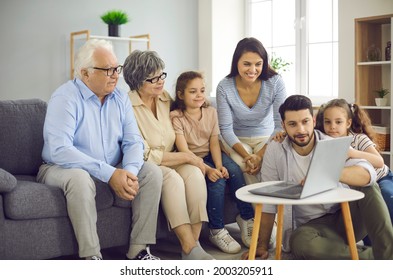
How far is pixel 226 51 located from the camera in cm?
563

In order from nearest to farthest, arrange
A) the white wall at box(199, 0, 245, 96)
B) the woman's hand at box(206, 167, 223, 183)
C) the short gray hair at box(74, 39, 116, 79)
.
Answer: the short gray hair at box(74, 39, 116, 79) < the woman's hand at box(206, 167, 223, 183) < the white wall at box(199, 0, 245, 96)

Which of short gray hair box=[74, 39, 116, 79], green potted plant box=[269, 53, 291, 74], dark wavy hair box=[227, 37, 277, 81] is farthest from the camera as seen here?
green potted plant box=[269, 53, 291, 74]

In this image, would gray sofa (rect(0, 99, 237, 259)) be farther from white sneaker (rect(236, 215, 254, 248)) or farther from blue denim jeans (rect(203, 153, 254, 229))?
white sneaker (rect(236, 215, 254, 248))

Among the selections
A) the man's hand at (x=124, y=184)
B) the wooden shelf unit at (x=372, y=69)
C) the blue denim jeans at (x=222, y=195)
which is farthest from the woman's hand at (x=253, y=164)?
the wooden shelf unit at (x=372, y=69)

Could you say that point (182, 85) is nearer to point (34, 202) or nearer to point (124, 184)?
point (124, 184)

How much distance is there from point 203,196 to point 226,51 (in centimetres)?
321

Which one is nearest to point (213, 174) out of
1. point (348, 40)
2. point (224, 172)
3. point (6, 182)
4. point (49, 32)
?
point (224, 172)

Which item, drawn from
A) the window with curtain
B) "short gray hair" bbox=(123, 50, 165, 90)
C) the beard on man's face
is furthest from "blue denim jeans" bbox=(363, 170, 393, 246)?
the window with curtain

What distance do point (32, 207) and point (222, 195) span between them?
84cm

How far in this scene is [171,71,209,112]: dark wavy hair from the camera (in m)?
2.80

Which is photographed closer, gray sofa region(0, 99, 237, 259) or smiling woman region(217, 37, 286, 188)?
gray sofa region(0, 99, 237, 259)

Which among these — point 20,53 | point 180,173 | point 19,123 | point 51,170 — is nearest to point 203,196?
point 180,173

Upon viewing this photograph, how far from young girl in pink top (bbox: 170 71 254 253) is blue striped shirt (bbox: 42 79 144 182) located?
31cm
